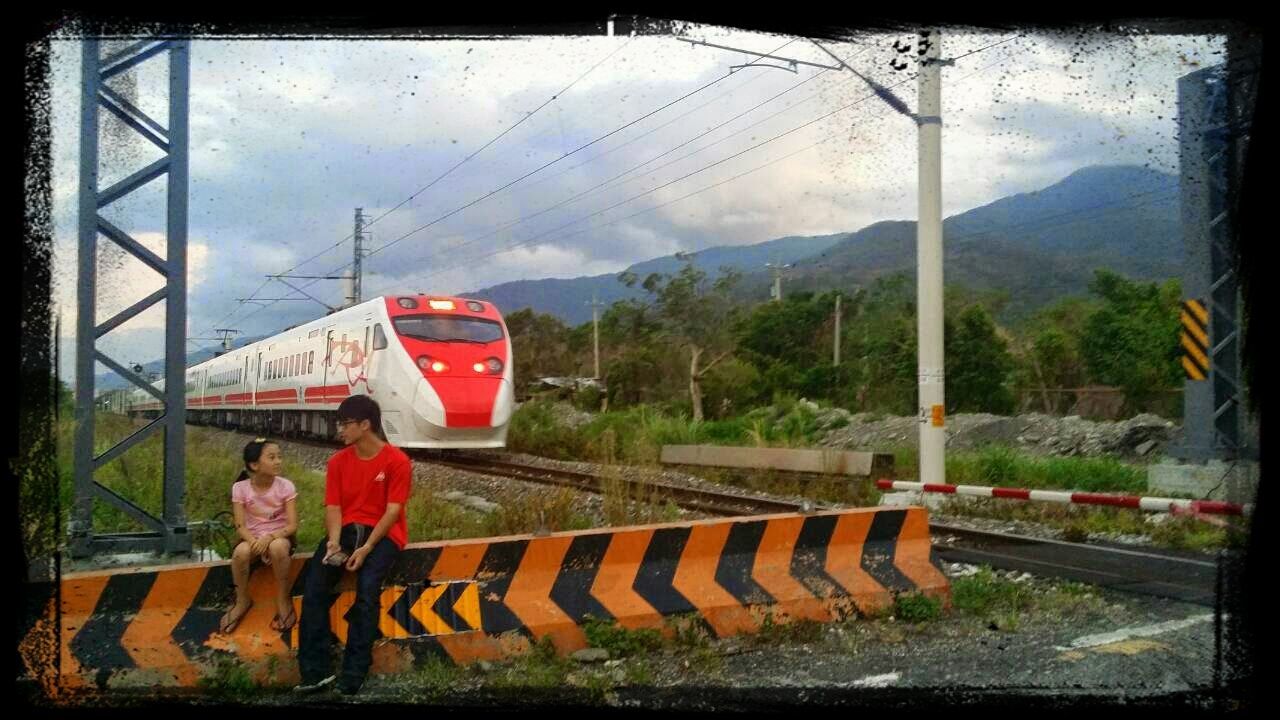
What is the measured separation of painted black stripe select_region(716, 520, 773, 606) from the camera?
5.90 meters

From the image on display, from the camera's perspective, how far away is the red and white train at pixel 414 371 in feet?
34.9

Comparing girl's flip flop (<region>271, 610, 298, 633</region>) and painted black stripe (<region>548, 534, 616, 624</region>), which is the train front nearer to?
painted black stripe (<region>548, 534, 616, 624</region>)

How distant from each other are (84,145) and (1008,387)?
18.8 meters

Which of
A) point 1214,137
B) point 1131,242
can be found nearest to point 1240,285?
point 1214,137

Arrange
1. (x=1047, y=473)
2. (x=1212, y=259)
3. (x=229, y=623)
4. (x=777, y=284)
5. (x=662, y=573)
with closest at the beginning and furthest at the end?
(x=229, y=623), (x=662, y=573), (x=1212, y=259), (x=1047, y=473), (x=777, y=284)

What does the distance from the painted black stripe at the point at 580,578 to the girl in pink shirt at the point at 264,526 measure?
144 cm

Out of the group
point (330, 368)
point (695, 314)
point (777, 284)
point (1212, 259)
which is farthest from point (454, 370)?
point (777, 284)

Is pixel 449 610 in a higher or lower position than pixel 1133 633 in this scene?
higher

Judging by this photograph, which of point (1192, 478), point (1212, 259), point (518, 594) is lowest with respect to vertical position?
point (518, 594)

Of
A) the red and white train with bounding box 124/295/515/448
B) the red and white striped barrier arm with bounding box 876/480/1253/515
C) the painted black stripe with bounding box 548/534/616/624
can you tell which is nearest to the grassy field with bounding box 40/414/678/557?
the red and white train with bounding box 124/295/515/448

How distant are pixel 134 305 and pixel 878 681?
17.7 feet

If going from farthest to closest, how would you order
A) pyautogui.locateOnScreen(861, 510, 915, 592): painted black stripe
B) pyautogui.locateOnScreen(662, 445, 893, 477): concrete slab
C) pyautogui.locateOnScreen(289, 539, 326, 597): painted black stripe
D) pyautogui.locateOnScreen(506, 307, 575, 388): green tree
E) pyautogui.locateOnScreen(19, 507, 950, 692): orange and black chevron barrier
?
pyautogui.locateOnScreen(662, 445, 893, 477): concrete slab < pyautogui.locateOnScreen(506, 307, 575, 388): green tree < pyautogui.locateOnScreen(861, 510, 915, 592): painted black stripe < pyautogui.locateOnScreen(289, 539, 326, 597): painted black stripe < pyautogui.locateOnScreen(19, 507, 950, 692): orange and black chevron barrier

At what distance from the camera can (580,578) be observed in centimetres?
564

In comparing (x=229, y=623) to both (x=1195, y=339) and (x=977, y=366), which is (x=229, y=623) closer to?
(x=1195, y=339)
